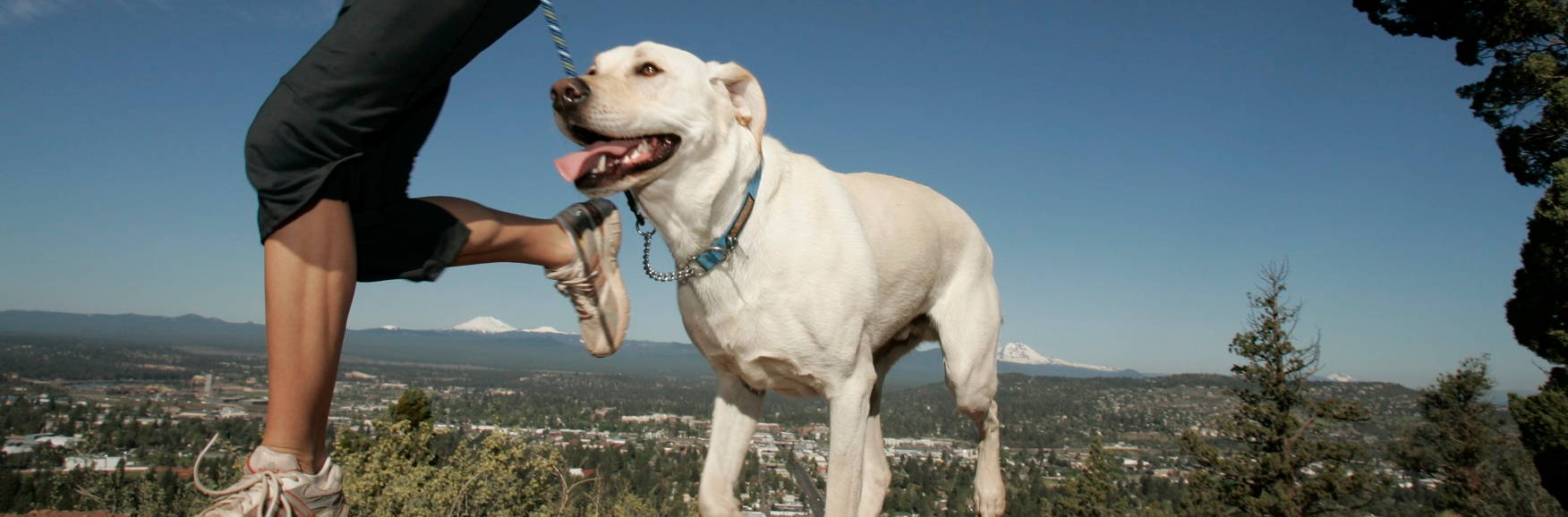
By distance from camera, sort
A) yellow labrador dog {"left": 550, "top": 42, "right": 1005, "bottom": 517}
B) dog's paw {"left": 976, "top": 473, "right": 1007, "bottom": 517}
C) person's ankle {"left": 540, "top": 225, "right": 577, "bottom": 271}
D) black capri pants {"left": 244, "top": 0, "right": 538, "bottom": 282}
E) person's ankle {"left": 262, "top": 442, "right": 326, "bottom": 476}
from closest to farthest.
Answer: black capri pants {"left": 244, "top": 0, "right": 538, "bottom": 282}, person's ankle {"left": 262, "top": 442, "right": 326, "bottom": 476}, yellow labrador dog {"left": 550, "top": 42, "right": 1005, "bottom": 517}, person's ankle {"left": 540, "top": 225, "right": 577, "bottom": 271}, dog's paw {"left": 976, "top": 473, "right": 1007, "bottom": 517}

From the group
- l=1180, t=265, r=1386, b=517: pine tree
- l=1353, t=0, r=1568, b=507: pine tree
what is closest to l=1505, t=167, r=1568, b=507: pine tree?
l=1353, t=0, r=1568, b=507: pine tree

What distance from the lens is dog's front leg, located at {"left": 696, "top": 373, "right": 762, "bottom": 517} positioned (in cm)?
316

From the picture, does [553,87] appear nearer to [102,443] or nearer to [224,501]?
[224,501]

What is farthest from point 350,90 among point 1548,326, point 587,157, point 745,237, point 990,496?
point 1548,326

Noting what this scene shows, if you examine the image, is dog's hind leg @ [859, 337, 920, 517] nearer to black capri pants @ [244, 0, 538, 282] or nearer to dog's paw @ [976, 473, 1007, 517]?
dog's paw @ [976, 473, 1007, 517]

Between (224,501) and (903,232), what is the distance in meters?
2.38

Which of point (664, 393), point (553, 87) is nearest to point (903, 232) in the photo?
point (553, 87)

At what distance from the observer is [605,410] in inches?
2148

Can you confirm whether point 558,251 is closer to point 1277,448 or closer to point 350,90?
point 350,90

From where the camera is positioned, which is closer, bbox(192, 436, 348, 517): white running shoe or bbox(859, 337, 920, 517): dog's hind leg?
bbox(192, 436, 348, 517): white running shoe

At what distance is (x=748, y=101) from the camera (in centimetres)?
281

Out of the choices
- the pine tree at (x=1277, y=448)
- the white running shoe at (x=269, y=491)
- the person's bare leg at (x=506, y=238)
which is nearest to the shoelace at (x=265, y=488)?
the white running shoe at (x=269, y=491)

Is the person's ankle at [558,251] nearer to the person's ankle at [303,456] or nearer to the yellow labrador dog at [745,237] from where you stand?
the yellow labrador dog at [745,237]

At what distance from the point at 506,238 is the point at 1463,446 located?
Answer: 122 feet
